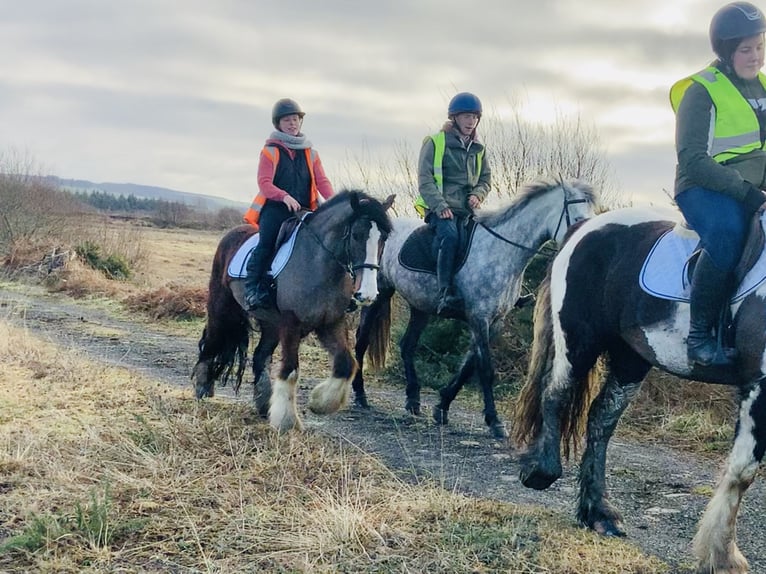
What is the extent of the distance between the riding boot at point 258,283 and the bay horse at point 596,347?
8.86 ft

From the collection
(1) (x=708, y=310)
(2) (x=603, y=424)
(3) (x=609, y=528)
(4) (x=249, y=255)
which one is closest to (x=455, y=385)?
(4) (x=249, y=255)

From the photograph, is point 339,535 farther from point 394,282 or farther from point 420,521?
point 394,282

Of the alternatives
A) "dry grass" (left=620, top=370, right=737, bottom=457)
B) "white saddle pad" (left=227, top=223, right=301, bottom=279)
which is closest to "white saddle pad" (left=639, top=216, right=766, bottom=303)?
"dry grass" (left=620, top=370, right=737, bottom=457)

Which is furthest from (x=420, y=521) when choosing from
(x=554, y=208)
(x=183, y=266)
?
(x=183, y=266)

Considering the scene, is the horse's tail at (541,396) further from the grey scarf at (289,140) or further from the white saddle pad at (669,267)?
the grey scarf at (289,140)

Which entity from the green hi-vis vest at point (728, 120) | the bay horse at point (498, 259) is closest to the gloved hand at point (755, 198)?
the green hi-vis vest at point (728, 120)

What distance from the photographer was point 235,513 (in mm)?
3711

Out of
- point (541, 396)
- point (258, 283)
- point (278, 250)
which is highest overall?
point (278, 250)

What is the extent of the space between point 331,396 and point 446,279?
181 cm

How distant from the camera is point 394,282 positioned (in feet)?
25.8

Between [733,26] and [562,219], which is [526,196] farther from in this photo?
[733,26]

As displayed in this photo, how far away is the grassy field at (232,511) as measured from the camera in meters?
3.23

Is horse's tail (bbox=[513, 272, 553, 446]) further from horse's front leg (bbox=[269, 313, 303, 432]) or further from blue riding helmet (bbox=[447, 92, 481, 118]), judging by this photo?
blue riding helmet (bbox=[447, 92, 481, 118])

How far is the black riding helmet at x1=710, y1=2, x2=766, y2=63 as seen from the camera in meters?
3.38
